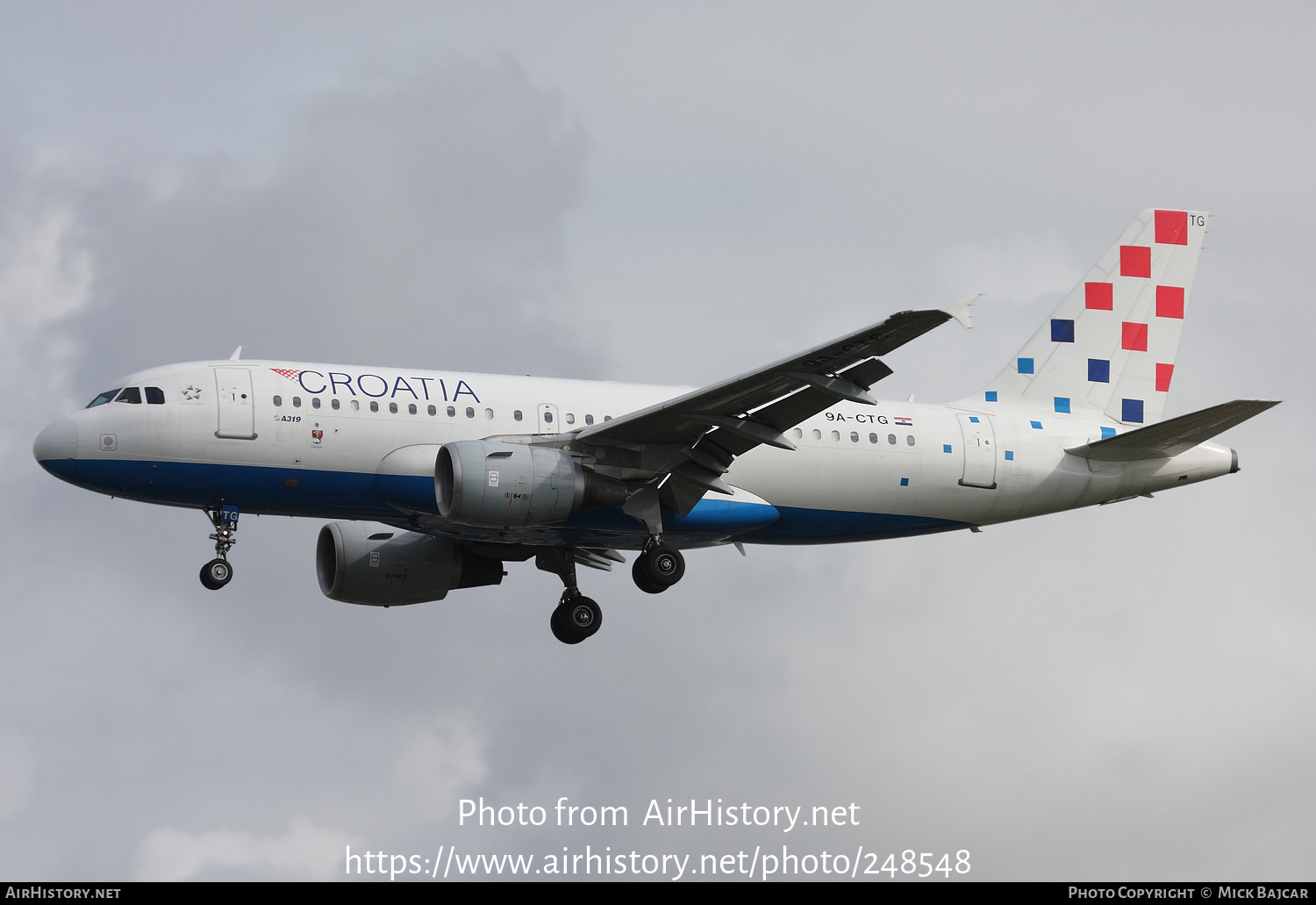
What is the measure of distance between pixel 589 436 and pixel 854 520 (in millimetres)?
6948

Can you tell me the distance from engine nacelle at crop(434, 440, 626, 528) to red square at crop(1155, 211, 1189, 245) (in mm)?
18174

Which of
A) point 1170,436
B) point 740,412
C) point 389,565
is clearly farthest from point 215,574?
point 1170,436

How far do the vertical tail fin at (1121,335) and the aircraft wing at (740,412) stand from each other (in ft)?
29.8

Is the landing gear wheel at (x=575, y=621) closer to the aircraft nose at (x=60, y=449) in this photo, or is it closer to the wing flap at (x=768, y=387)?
the wing flap at (x=768, y=387)

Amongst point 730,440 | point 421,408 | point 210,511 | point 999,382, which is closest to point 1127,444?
point 999,382

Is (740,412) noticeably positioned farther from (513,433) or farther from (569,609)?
(569,609)

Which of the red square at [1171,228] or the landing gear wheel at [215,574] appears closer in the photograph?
the landing gear wheel at [215,574]

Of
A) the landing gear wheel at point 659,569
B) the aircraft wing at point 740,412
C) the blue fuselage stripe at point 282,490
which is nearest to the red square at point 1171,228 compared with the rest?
the aircraft wing at point 740,412

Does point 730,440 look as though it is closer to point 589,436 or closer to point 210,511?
point 589,436

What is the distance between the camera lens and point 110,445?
3256cm

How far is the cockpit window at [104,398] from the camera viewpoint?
→ 33.2m

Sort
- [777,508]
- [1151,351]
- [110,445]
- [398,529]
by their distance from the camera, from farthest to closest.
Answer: [1151,351] < [398,529] < [777,508] < [110,445]

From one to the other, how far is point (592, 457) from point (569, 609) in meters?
5.76

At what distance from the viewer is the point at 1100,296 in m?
41.7
